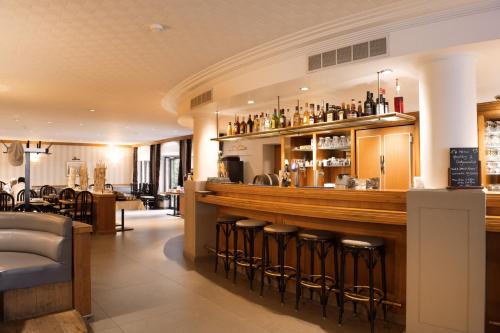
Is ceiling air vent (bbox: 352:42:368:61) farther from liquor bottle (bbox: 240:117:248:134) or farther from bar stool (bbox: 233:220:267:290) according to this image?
liquor bottle (bbox: 240:117:248:134)

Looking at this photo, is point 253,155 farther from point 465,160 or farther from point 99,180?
point 465,160

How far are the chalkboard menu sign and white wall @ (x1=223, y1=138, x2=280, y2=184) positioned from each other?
18.4 feet

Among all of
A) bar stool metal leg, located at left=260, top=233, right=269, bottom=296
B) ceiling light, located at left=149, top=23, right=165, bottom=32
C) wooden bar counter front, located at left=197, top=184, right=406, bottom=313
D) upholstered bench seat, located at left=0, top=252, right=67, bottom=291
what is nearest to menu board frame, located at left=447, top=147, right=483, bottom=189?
wooden bar counter front, located at left=197, top=184, right=406, bottom=313

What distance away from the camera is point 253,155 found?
959cm

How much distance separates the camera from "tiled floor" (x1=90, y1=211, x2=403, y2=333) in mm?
3312

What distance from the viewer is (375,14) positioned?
132 inches

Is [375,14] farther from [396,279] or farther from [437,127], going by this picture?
[396,279]

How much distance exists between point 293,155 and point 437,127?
182 inches

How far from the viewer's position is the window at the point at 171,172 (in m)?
14.9

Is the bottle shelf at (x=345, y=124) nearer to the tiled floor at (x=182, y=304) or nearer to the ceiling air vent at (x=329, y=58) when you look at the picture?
the ceiling air vent at (x=329, y=58)

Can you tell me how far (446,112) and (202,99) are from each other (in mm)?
3620

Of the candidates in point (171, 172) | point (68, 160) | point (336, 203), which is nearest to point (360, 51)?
point (336, 203)

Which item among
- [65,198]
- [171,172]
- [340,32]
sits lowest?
[65,198]

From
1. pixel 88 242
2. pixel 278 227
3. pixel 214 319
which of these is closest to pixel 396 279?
pixel 278 227
